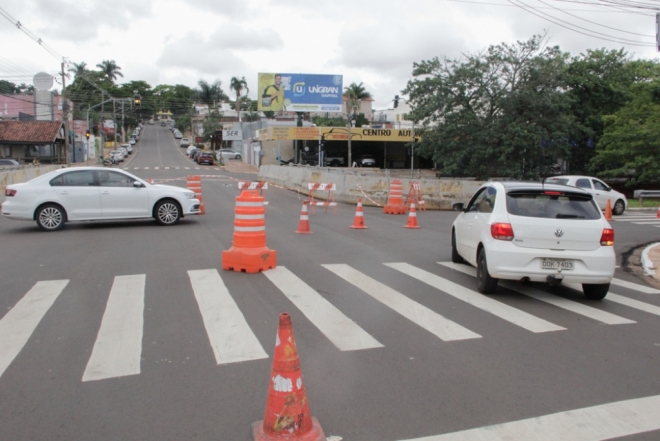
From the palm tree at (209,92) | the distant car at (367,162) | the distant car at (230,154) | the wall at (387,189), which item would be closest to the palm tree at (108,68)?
the palm tree at (209,92)

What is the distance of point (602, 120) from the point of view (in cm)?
3638

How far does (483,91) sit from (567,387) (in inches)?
1264

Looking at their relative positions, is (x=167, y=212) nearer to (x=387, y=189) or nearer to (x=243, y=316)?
(x=243, y=316)

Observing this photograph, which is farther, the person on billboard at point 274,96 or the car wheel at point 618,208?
the person on billboard at point 274,96

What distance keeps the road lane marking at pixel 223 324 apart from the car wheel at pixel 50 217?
7253mm

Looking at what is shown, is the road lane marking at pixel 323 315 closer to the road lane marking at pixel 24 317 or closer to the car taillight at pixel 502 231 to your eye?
the car taillight at pixel 502 231

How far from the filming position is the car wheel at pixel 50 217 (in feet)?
48.0

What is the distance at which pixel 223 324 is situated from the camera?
6715mm

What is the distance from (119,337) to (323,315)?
2.37 metres

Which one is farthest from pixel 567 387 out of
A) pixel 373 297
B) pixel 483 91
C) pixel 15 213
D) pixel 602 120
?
pixel 602 120

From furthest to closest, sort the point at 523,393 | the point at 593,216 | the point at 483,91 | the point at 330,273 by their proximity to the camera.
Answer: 1. the point at 483,91
2. the point at 330,273
3. the point at 593,216
4. the point at 523,393

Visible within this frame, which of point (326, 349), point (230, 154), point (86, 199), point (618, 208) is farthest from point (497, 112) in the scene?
point (230, 154)

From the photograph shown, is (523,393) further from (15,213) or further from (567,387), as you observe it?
(15,213)

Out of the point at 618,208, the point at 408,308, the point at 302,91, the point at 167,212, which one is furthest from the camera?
the point at 302,91
